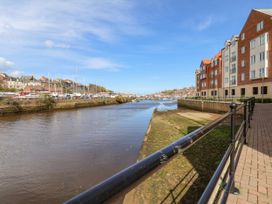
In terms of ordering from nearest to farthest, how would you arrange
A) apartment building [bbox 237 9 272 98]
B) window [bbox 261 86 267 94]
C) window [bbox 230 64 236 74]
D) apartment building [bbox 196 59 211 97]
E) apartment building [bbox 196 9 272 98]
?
apartment building [bbox 237 9 272 98] < apartment building [bbox 196 9 272 98] < window [bbox 261 86 267 94] < window [bbox 230 64 236 74] < apartment building [bbox 196 59 211 97]

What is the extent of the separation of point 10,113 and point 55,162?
33.3 m

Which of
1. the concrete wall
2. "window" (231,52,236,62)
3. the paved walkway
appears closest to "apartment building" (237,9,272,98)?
"window" (231,52,236,62)

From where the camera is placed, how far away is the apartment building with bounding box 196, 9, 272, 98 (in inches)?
1403

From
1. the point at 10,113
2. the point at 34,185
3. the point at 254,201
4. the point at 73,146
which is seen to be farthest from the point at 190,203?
the point at 10,113

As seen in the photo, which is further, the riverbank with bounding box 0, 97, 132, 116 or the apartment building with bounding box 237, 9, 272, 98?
the riverbank with bounding box 0, 97, 132, 116

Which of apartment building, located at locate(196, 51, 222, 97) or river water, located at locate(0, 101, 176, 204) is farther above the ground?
apartment building, located at locate(196, 51, 222, 97)

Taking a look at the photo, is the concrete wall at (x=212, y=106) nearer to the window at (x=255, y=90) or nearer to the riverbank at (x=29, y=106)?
the window at (x=255, y=90)

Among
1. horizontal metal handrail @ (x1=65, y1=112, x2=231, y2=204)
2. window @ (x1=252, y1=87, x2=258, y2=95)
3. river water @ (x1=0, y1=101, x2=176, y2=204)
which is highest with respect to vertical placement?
window @ (x1=252, y1=87, x2=258, y2=95)

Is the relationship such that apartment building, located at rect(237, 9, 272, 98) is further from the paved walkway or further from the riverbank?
the riverbank

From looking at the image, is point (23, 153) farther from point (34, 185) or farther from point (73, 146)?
point (34, 185)

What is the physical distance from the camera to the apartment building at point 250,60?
117 ft

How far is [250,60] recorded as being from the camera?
133 feet

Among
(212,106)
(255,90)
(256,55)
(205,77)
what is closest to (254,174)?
(212,106)

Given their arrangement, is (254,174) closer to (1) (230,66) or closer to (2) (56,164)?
(2) (56,164)
